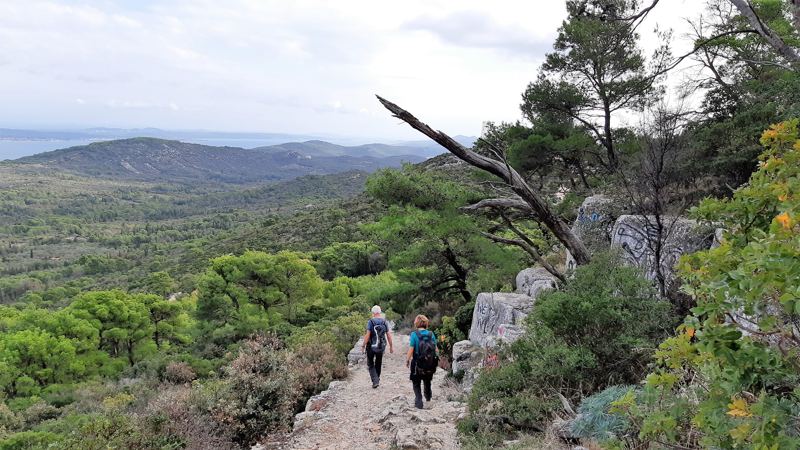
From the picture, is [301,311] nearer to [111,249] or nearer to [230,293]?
[230,293]

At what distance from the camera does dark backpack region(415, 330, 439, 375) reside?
709 cm

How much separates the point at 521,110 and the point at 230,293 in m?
17.4

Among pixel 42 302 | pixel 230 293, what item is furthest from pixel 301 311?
pixel 42 302

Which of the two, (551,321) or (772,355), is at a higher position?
(772,355)

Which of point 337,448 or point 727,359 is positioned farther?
point 337,448

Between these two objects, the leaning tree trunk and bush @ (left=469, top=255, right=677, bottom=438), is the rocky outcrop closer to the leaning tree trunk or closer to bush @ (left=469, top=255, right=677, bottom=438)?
bush @ (left=469, top=255, right=677, bottom=438)

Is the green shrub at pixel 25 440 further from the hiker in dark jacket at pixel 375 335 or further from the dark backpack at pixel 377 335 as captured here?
the dark backpack at pixel 377 335

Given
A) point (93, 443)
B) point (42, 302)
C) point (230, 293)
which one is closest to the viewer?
point (93, 443)

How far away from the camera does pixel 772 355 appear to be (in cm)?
169

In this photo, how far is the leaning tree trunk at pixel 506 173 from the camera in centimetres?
616

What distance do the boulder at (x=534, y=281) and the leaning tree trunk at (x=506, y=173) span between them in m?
1.86

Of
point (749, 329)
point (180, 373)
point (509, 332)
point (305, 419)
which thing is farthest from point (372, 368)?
point (180, 373)

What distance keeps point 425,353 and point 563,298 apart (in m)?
2.55

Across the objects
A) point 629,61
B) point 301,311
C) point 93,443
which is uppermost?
point 629,61
